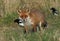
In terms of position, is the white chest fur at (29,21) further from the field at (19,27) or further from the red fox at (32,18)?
the field at (19,27)

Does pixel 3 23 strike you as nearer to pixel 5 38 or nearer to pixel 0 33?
pixel 0 33

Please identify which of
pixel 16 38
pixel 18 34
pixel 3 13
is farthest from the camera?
pixel 3 13

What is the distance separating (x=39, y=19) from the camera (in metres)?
8.28

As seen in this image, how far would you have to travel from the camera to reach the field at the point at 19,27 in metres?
6.82

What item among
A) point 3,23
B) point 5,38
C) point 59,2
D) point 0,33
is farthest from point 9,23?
point 59,2

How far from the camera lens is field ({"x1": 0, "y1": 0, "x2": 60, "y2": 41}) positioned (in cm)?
682

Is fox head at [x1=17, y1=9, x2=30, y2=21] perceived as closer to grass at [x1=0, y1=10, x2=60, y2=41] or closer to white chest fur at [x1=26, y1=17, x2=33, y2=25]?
white chest fur at [x1=26, y1=17, x2=33, y2=25]

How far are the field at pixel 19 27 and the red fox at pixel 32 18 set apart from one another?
291 mm

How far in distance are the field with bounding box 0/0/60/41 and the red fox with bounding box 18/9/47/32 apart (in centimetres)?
29

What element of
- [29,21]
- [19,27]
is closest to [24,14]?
[29,21]

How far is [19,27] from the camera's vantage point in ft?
27.6

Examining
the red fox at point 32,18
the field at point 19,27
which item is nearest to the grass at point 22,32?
the field at point 19,27

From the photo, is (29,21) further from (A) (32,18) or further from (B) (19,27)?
(B) (19,27)

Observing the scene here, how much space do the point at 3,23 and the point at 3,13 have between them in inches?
24.0
